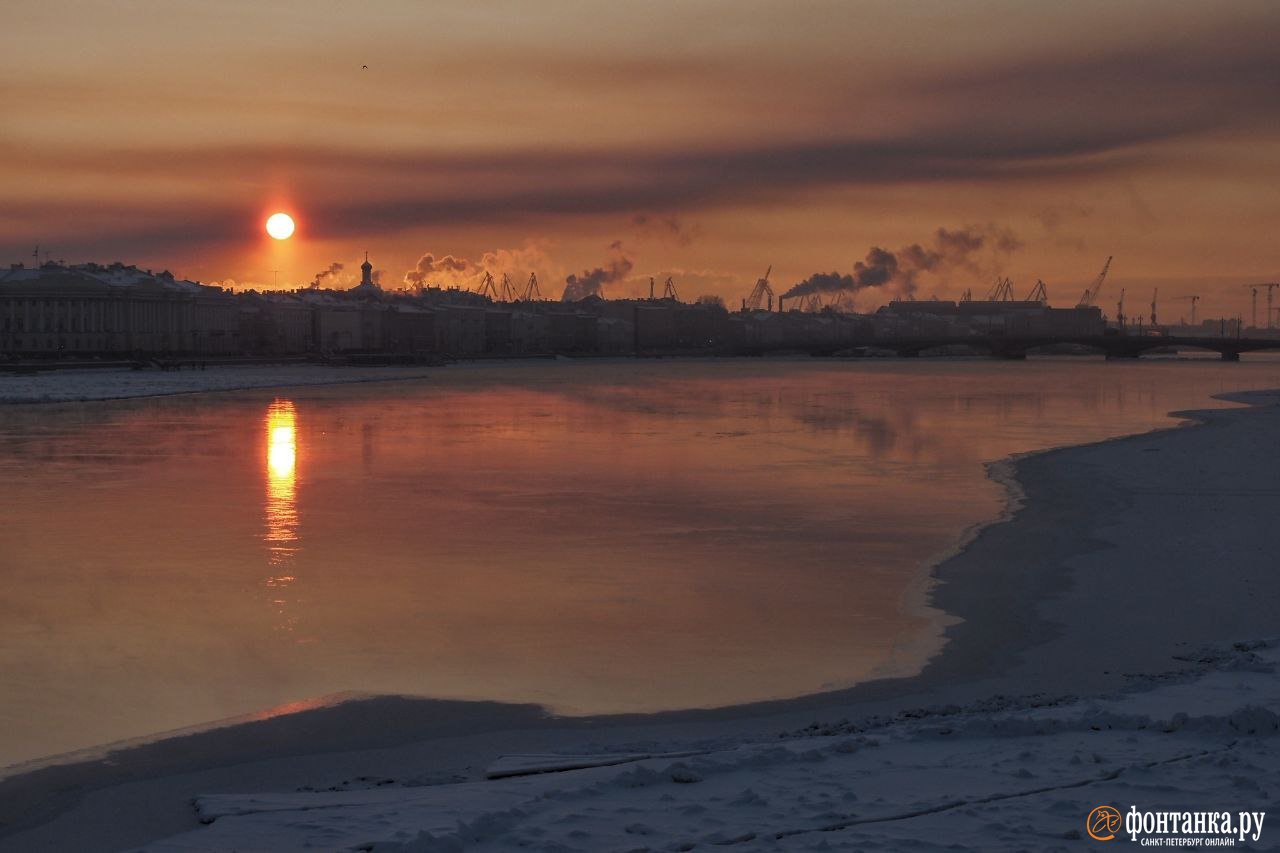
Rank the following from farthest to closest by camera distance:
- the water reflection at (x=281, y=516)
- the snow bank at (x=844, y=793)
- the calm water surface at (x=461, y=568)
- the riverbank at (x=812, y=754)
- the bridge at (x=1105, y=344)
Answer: the bridge at (x=1105, y=344), the water reflection at (x=281, y=516), the calm water surface at (x=461, y=568), the riverbank at (x=812, y=754), the snow bank at (x=844, y=793)

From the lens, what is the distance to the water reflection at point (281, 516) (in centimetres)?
1299

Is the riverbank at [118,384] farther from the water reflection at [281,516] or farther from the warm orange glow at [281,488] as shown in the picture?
the water reflection at [281,516]

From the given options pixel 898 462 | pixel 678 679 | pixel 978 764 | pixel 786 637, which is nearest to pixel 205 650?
pixel 678 679

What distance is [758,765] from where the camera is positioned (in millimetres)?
7430

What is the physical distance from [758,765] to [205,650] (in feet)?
16.7

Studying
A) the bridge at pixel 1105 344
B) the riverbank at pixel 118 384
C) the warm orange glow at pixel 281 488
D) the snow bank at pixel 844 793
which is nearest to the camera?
the snow bank at pixel 844 793

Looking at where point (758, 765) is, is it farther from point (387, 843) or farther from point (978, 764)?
point (387, 843)

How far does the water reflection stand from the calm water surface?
7cm

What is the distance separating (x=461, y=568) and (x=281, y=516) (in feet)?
17.7

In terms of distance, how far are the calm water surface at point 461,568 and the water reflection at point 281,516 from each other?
7cm

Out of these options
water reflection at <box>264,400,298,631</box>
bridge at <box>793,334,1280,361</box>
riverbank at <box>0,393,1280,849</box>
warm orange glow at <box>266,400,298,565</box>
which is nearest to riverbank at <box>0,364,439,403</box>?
warm orange glow at <box>266,400,298,565</box>

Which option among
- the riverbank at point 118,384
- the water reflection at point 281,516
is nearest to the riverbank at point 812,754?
the water reflection at point 281,516

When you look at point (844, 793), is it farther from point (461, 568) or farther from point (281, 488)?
point (281, 488)

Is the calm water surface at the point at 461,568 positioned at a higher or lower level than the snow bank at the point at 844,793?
lower
